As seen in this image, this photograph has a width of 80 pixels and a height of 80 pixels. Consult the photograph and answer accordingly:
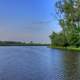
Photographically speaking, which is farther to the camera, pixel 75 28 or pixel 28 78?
pixel 75 28

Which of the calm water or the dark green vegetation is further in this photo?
the dark green vegetation

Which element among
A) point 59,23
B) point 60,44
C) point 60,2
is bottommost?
point 60,44

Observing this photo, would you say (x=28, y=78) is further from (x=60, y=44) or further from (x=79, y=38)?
(x=60, y=44)

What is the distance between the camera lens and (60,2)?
217 ft

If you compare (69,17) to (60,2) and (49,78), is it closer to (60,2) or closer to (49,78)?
(60,2)

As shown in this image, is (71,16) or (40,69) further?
(71,16)

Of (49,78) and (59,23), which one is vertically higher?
(59,23)

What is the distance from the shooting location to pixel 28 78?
1889 centimetres

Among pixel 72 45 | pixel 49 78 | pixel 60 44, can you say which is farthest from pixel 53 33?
pixel 49 78

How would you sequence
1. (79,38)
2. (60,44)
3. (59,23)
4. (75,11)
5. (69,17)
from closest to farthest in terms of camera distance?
1. (75,11)
2. (69,17)
3. (59,23)
4. (79,38)
5. (60,44)

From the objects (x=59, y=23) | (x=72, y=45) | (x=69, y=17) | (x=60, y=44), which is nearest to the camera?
(x=69, y=17)

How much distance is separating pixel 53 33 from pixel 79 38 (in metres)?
28.4

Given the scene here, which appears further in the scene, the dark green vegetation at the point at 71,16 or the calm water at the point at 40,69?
the dark green vegetation at the point at 71,16

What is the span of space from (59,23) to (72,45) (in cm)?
1968
